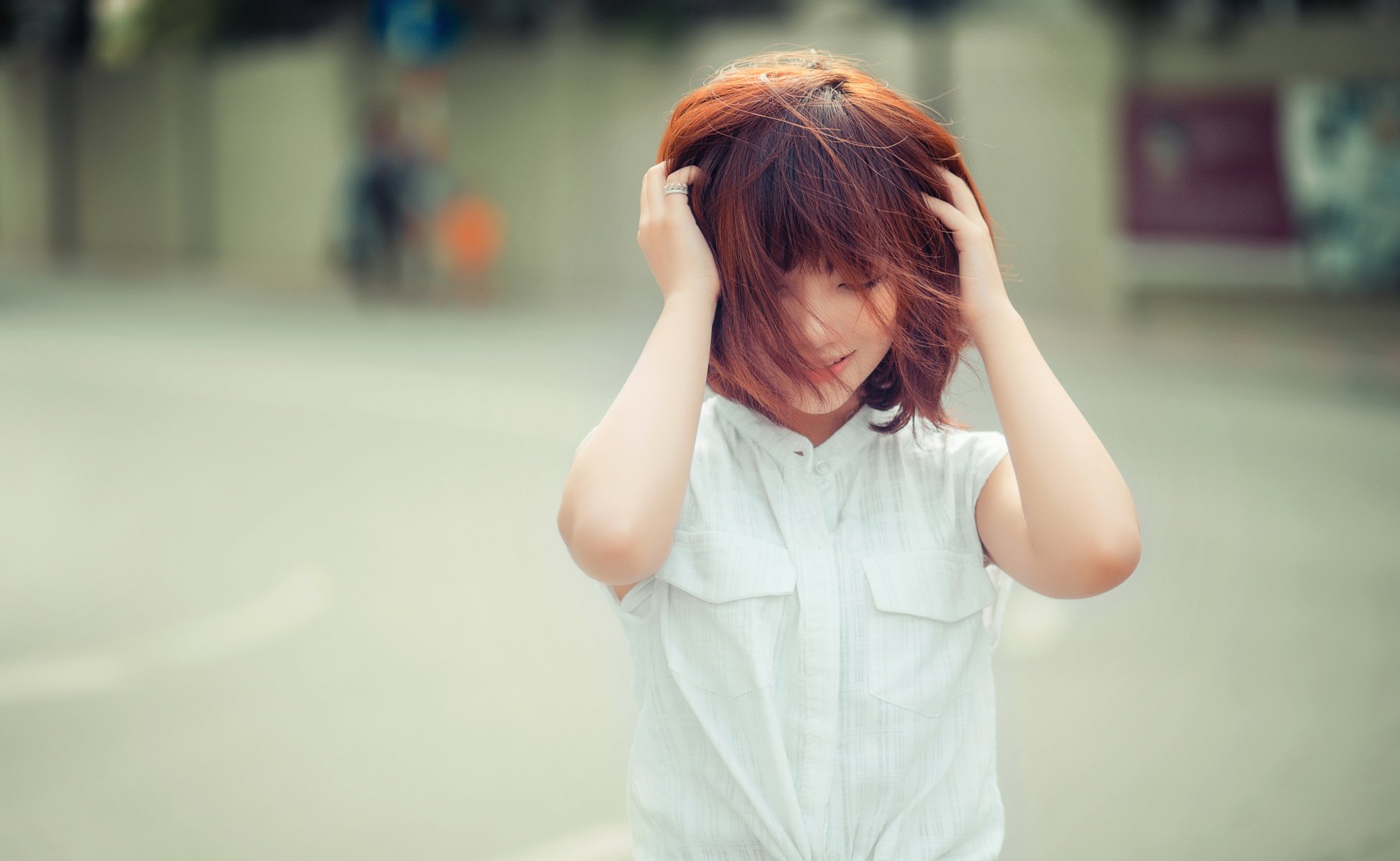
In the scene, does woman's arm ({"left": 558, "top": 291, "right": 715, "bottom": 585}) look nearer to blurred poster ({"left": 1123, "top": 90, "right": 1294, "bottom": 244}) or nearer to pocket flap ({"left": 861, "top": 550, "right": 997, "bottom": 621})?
pocket flap ({"left": 861, "top": 550, "right": 997, "bottom": 621})

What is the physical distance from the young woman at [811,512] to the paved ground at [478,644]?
1.21 feet

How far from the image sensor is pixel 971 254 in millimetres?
1456

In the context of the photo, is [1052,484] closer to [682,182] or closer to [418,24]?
[682,182]

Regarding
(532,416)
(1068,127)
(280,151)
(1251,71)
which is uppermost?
(1251,71)

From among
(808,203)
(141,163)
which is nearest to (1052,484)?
(808,203)

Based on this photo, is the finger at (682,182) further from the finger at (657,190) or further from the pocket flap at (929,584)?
the pocket flap at (929,584)

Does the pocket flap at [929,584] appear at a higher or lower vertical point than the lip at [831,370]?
lower

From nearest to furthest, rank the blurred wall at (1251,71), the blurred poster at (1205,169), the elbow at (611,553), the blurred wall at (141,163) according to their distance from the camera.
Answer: the elbow at (611,553) < the blurred wall at (1251,71) < the blurred poster at (1205,169) < the blurred wall at (141,163)

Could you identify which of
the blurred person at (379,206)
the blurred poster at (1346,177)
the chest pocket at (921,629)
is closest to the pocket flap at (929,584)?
the chest pocket at (921,629)

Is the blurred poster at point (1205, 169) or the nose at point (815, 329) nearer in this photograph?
the nose at point (815, 329)

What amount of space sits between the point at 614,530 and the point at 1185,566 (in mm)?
4782

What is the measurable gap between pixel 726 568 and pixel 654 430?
16 cm

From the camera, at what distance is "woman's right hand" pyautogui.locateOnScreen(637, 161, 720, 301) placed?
4.72 feet

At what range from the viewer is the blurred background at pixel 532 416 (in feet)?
12.0
